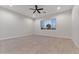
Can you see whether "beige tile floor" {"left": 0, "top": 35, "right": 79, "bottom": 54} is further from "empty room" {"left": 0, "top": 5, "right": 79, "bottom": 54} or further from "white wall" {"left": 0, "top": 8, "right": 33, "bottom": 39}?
"white wall" {"left": 0, "top": 8, "right": 33, "bottom": 39}

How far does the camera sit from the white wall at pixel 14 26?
10.4 feet

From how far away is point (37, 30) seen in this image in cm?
307

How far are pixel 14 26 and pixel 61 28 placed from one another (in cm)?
229

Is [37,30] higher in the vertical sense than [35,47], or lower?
higher

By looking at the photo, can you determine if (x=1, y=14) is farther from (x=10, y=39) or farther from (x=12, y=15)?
(x=10, y=39)

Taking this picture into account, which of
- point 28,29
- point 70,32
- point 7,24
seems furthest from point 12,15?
point 70,32

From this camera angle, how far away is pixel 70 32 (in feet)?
13.8

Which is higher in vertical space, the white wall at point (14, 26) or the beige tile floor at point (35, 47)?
the white wall at point (14, 26)

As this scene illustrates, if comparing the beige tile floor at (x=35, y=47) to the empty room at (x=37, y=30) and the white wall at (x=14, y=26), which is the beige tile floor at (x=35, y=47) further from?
the white wall at (x=14, y=26)

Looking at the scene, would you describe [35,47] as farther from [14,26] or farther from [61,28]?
[61,28]

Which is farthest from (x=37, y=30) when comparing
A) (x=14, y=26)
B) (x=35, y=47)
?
(x=14, y=26)

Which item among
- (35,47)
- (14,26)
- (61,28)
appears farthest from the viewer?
(61,28)

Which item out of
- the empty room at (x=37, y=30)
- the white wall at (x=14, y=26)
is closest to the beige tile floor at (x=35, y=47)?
the empty room at (x=37, y=30)
